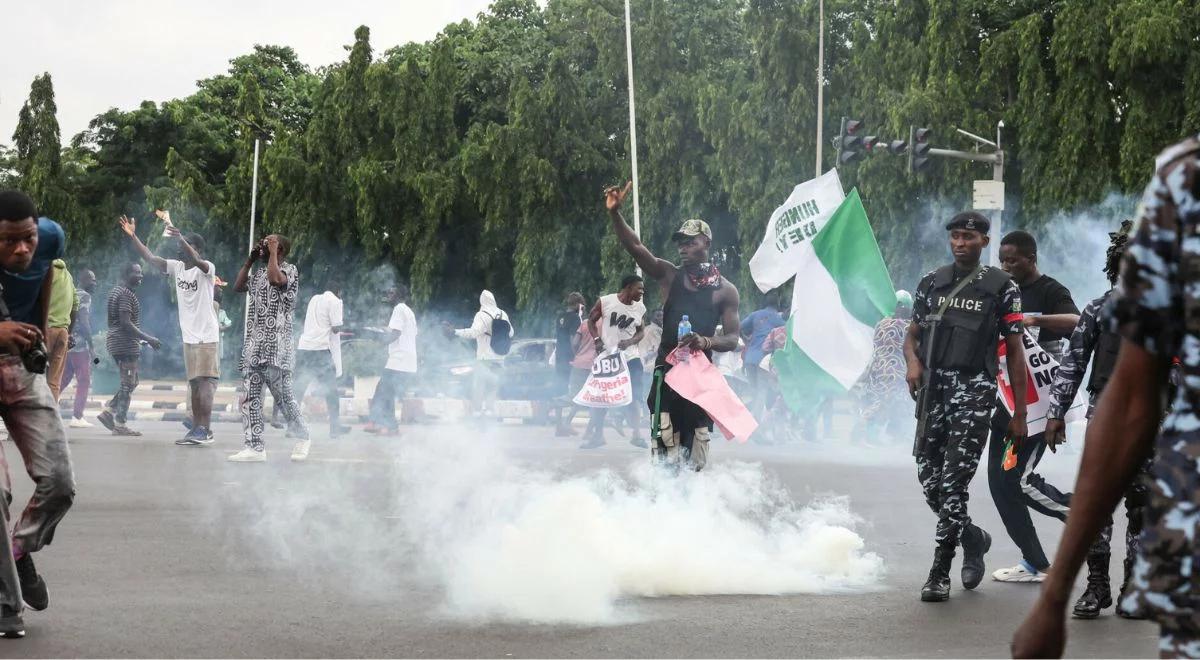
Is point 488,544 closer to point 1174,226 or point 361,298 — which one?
point 1174,226

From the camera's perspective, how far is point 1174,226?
2254 millimetres

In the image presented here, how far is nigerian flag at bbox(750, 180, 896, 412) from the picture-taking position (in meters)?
Result: 13.8

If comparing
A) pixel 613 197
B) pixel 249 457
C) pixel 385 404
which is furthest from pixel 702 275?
pixel 385 404

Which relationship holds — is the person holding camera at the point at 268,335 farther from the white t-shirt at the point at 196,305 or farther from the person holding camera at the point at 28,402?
the person holding camera at the point at 28,402

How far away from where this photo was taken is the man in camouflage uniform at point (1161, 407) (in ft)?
7.34

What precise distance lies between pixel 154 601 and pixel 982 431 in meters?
3.77

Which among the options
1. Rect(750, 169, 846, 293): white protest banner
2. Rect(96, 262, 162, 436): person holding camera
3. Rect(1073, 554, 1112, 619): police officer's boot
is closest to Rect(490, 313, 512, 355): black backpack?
Rect(750, 169, 846, 293): white protest banner

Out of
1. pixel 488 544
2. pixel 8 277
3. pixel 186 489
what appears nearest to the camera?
pixel 8 277

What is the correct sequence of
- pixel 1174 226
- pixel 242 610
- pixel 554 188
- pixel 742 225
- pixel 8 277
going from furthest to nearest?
pixel 554 188 < pixel 742 225 < pixel 242 610 < pixel 8 277 < pixel 1174 226

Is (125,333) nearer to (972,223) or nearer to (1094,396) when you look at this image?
(972,223)

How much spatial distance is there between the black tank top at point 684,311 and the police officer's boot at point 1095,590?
2.38m

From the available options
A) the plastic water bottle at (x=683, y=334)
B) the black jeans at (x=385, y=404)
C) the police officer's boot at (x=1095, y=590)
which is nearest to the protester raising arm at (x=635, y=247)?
the plastic water bottle at (x=683, y=334)

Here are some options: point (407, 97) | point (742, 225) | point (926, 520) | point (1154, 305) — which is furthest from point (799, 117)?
point (1154, 305)

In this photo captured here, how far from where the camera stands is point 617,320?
15766 mm
